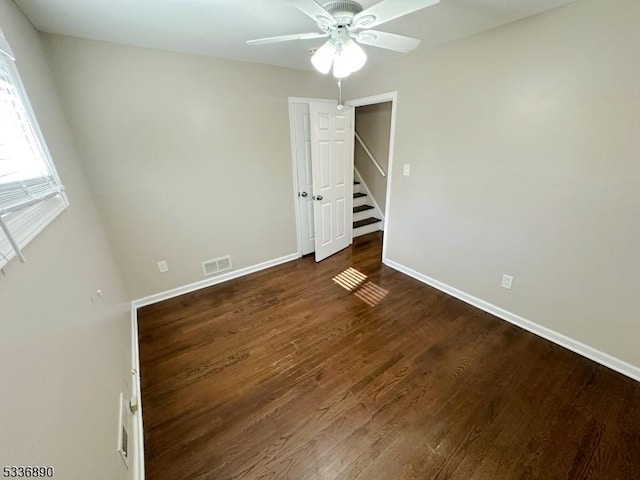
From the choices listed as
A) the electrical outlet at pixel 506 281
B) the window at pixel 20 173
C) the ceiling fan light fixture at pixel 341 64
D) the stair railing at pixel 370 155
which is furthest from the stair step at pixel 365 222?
the window at pixel 20 173

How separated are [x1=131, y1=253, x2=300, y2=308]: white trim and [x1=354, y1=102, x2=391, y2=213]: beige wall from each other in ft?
6.83

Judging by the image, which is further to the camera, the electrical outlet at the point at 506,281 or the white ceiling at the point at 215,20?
the electrical outlet at the point at 506,281

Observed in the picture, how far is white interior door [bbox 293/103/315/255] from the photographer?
122 inches

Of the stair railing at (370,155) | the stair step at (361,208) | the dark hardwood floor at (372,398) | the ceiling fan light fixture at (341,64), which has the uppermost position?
the ceiling fan light fixture at (341,64)

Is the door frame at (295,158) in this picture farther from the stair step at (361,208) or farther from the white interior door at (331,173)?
the stair step at (361,208)

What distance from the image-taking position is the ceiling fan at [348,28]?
1.10 meters

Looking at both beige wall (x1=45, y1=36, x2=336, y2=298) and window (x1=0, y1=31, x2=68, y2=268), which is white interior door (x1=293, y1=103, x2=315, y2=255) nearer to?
beige wall (x1=45, y1=36, x2=336, y2=298)

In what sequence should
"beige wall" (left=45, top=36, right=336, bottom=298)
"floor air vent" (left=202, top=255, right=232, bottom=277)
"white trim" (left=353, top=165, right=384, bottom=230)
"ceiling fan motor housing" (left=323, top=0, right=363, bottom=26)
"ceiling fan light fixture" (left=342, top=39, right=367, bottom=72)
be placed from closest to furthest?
"ceiling fan motor housing" (left=323, top=0, right=363, bottom=26), "ceiling fan light fixture" (left=342, top=39, right=367, bottom=72), "beige wall" (left=45, top=36, right=336, bottom=298), "floor air vent" (left=202, top=255, right=232, bottom=277), "white trim" (left=353, top=165, right=384, bottom=230)

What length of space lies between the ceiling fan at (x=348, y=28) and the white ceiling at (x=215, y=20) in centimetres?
33

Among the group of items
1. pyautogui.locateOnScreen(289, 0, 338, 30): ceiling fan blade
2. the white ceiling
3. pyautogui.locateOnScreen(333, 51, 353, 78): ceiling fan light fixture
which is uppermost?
the white ceiling

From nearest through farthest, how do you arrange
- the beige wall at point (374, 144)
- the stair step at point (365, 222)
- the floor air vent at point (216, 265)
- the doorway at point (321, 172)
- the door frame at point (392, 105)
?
the door frame at point (392, 105) → the floor air vent at point (216, 265) → the doorway at point (321, 172) → the beige wall at point (374, 144) → the stair step at point (365, 222)

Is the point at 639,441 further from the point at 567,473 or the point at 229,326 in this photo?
the point at 229,326

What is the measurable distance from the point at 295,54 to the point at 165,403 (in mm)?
3005

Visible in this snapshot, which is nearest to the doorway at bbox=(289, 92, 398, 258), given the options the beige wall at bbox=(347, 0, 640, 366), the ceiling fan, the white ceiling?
the beige wall at bbox=(347, 0, 640, 366)
